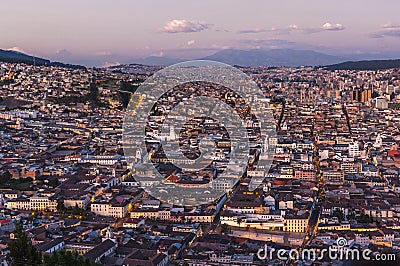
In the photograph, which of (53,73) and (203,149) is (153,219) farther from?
(53,73)

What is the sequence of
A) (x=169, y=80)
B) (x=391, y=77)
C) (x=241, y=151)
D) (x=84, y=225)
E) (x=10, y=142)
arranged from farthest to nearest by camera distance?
(x=391, y=77)
(x=169, y=80)
(x=10, y=142)
(x=241, y=151)
(x=84, y=225)

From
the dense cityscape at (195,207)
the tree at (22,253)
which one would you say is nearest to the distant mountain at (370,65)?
the dense cityscape at (195,207)

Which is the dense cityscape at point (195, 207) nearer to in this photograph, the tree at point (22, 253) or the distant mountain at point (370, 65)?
the tree at point (22, 253)

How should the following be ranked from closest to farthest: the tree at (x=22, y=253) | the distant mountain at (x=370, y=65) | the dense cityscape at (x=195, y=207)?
the tree at (x=22, y=253) → the dense cityscape at (x=195, y=207) → the distant mountain at (x=370, y=65)

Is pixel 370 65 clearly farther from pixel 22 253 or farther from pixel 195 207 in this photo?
pixel 22 253

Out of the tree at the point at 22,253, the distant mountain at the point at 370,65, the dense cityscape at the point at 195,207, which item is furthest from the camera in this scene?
the distant mountain at the point at 370,65

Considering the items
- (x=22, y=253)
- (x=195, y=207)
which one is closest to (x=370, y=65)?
(x=195, y=207)

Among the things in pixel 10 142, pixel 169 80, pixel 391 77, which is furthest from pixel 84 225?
pixel 391 77

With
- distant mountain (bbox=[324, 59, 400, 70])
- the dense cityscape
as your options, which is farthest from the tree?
distant mountain (bbox=[324, 59, 400, 70])
